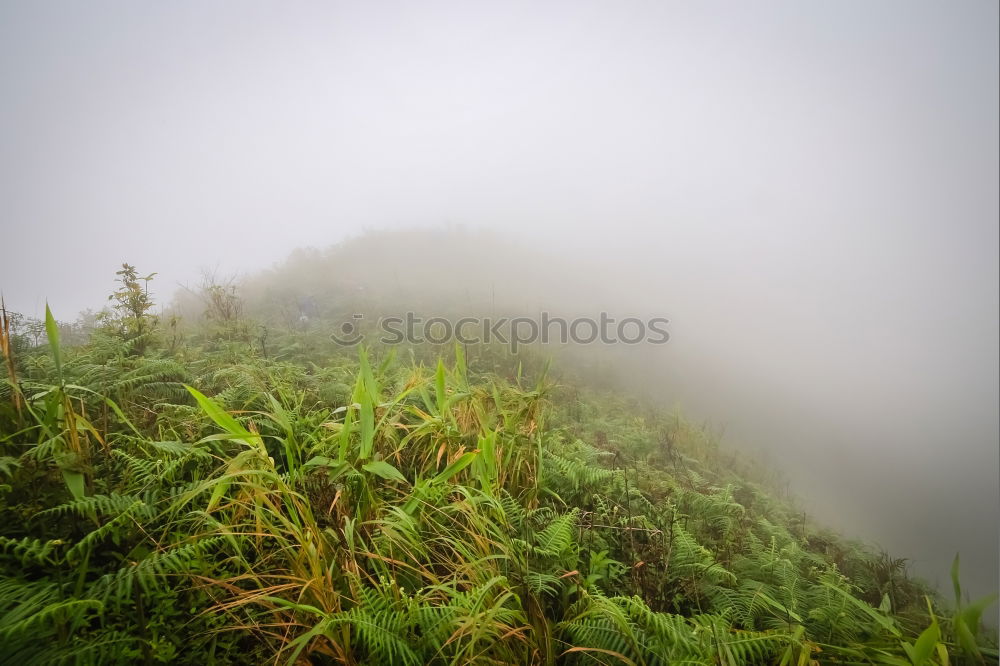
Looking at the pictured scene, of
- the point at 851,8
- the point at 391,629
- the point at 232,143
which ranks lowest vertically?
the point at 391,629

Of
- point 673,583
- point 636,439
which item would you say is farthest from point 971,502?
point 673,583

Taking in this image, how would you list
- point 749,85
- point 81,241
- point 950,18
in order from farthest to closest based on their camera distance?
point 749,85
point 950,18
point 81,241

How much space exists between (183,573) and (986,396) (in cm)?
2394

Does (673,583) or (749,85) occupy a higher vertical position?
(749,85)

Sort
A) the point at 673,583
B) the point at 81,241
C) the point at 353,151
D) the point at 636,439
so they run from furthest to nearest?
the point at 353,151, the point at 81,241, the point at 636,439, the point at 673,583

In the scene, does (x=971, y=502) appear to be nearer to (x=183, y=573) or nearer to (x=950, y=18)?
(x=183, y=573)

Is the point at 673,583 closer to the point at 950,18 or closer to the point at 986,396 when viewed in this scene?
the point at 986,396

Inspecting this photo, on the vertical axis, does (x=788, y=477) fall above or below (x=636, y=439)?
below

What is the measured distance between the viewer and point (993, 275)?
23656mm

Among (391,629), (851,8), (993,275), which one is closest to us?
(391,629)

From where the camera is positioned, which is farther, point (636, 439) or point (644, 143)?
point (644, 143)

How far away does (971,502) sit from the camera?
26.5ft

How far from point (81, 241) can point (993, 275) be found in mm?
45774

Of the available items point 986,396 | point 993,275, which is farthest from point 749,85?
point 986,396
